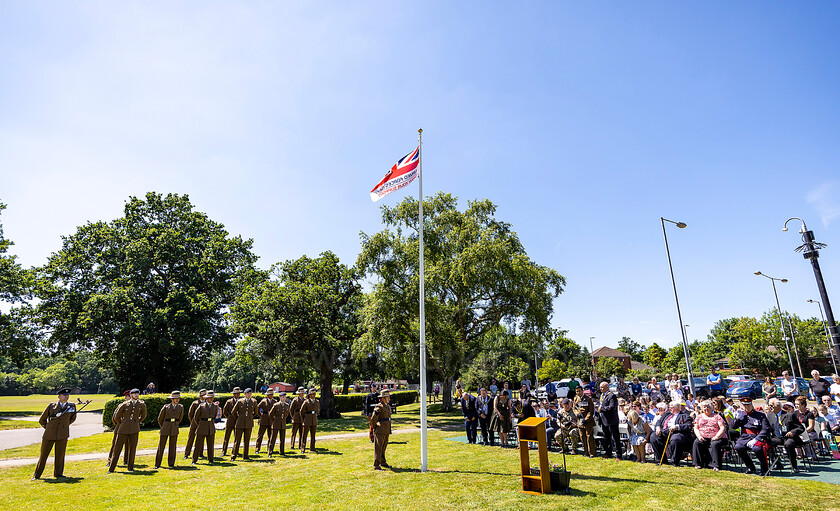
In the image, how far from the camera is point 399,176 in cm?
1304

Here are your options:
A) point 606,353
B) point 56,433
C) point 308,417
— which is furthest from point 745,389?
point 606,353

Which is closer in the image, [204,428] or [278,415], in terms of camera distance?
[204,428]

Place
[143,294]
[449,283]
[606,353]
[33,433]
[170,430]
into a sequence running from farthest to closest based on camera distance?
[606,353] < [143,294] < [449,283] < [33,433] < [170,430]

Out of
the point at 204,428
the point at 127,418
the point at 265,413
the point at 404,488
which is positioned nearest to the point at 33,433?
the point at 265,413

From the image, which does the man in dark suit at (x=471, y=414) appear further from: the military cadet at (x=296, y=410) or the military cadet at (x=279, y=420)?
the military cadet at (x=279, y=420)

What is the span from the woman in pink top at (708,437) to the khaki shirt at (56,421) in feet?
49.2

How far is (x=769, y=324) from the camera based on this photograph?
53.9m

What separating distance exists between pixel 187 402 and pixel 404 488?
2209 centimetres

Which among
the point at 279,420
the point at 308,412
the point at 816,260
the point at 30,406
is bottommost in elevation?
the point at 30,406

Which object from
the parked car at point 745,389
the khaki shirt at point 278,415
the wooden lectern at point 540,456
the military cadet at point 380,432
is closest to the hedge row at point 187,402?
the khaki shirt at point 278,415

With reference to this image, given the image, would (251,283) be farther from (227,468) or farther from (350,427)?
(227,468)

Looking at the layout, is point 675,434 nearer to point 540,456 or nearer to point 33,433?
point 540,456

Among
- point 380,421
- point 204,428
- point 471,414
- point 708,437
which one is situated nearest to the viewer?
point 708,437

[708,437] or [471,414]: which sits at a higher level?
[471,414]
